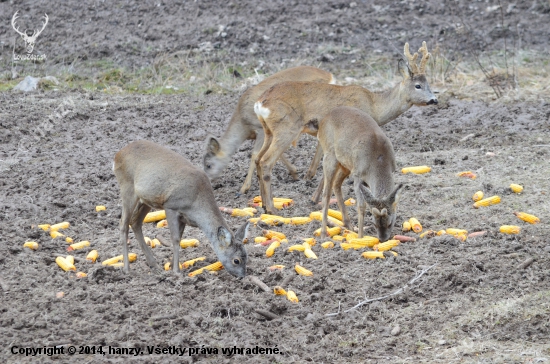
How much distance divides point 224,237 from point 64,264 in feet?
5.12

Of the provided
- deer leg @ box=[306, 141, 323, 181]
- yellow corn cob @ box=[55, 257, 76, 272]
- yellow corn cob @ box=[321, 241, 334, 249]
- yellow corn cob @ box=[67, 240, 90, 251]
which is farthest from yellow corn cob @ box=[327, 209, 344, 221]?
yellow corn cob @ box=[55, 257, 76, 272]

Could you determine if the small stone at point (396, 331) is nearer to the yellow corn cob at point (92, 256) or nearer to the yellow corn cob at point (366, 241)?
the yellow corn cob at point (366, 241)

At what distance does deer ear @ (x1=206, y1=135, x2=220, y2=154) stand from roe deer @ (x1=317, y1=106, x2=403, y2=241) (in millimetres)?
2106

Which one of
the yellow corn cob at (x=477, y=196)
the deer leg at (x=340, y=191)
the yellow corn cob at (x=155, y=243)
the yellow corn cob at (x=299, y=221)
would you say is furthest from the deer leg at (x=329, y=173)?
the yellow corn cob at (x=155, y=243)

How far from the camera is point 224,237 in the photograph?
7.54m

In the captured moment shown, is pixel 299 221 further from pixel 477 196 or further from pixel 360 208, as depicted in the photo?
pixel 477 196

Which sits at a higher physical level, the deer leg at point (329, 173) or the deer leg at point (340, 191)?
the deer leg at point (329, 173)

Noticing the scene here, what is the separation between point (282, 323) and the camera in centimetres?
650

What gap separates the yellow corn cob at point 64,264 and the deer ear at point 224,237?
1.43 m

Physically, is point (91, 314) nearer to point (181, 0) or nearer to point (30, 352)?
point (30, 352)

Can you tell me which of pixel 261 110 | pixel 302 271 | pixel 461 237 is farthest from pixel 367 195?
pixel 261 110

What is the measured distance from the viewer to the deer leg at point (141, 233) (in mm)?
7774

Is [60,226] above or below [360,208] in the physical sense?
below

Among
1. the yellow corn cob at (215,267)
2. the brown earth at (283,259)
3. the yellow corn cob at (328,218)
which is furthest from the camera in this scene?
the yellow corn cob at (328,218)
